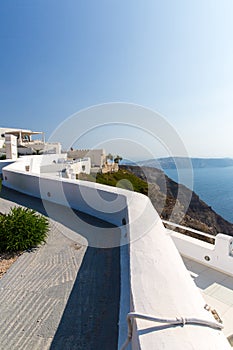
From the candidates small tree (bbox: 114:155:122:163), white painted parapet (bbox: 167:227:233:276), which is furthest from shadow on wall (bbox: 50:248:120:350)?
small tree (bbox: 114:155:122:163)

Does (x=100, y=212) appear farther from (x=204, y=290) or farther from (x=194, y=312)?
(x=194, y=312)

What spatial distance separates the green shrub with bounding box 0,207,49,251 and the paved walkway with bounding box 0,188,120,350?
19 cm

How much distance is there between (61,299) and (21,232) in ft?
5.03

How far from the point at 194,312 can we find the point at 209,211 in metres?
39.8

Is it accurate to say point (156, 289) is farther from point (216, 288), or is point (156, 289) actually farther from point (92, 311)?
point (216, 288)

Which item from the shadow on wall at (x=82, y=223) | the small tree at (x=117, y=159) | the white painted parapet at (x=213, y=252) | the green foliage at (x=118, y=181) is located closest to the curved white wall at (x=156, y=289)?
the shadow on wall at (x=82, y=223)

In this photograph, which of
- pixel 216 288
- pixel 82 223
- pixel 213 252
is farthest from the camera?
pixel 82 223

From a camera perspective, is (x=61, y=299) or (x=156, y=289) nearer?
(x=156, y=289)

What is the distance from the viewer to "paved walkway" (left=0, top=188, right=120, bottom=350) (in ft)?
5.75

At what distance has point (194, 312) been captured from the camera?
126 centimetres

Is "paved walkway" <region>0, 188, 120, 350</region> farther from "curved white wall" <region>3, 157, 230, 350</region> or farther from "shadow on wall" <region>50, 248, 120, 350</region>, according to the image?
"curved white wall" <region>3, 157, 230, 350</region>

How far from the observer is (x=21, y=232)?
334 cm

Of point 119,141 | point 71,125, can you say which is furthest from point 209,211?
point 71,125

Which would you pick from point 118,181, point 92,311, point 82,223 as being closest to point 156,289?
point 92,311
